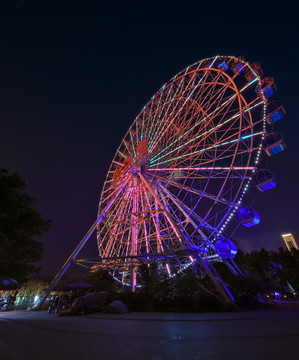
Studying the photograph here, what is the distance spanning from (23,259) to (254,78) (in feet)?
75.6

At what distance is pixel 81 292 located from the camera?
20578 millimetres

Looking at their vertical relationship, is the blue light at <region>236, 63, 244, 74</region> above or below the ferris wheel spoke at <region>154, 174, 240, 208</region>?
above

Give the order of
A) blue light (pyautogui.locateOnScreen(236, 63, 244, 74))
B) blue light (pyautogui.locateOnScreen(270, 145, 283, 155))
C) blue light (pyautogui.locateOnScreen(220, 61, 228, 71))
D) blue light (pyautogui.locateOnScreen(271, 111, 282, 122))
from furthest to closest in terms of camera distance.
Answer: blue light (pyautogui.locateOnScreen(220, 61, 228, 71))
blue light (pyautogui.locateOnScreen(236, 63, 244, 74))
blue light (pyautogui.locateOnScreen(271, 111, 282, 122))
blue light (pyautogui.locateOnScreen(270, 145, 283, 155))

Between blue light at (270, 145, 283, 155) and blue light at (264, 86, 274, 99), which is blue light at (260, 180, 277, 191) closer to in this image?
blue light at (270, 145, 283, 155)

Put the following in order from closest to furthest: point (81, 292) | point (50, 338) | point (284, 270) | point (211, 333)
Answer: point (50, 338) < point (211, 333) < point (81, 292) < point (284, 270)

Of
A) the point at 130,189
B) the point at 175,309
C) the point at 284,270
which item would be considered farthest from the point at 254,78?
the point at 284,270

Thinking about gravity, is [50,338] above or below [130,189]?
below

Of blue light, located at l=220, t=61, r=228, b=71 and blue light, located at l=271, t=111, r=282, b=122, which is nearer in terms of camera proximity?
blue light, located at l=271, t=111, r=282, b=122

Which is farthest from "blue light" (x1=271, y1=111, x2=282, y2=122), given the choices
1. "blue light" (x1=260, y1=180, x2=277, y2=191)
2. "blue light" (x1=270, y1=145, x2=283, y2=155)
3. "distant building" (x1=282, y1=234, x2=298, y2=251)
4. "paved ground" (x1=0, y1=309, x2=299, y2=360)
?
"distant building" (x1=282, y1=234, x2=298, y2=251)

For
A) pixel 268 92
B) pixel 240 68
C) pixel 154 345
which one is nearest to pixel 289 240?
pixel 268 92

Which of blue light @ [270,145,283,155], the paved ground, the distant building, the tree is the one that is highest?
the distant building

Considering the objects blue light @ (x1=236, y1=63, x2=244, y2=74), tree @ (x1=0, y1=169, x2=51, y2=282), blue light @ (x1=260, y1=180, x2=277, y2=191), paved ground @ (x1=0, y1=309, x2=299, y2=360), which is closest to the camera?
paved ground @ (x1=0, y1=309, x2=299, y2=360)

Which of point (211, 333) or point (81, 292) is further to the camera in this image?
point (81, 292)

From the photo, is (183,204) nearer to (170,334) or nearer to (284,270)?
(170,334)
